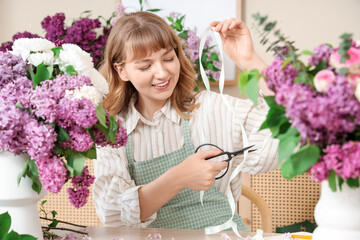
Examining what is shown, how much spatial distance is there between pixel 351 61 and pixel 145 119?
96 centimetres

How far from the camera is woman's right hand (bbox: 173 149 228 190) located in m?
1.12

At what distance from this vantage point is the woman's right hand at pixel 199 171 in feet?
3.67

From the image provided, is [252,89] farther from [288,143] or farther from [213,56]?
[213,56]

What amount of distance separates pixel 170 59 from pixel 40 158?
0.70 meters

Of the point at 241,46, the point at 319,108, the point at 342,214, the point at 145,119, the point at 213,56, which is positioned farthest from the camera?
the point at 213,56

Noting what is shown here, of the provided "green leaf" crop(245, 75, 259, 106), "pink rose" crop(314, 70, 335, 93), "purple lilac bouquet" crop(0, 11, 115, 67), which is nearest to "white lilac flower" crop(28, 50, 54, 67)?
"green leaf" crop(245, 75, 259, 106)

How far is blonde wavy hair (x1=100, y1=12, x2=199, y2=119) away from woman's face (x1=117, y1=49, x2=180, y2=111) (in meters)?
0.02

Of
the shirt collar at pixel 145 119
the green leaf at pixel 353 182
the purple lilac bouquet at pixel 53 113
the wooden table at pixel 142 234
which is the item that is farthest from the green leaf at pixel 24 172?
the shirt collar at pixel 145 119

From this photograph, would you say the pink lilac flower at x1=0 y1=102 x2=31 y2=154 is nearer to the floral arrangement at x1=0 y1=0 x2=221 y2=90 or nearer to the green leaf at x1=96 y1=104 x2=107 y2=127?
the green leaf at x1=96 y1=104 x2=107 y2=127

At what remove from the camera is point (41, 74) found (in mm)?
864

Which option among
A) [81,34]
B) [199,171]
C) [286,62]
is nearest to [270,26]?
[286,62]

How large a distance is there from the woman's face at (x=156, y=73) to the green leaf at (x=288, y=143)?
2.44 feet

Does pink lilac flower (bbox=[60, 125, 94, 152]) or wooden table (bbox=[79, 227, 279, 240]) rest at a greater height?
pink lilac flower (bbox=[60, 125, 94, 152])

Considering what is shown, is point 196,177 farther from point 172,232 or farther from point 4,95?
point 4,95
